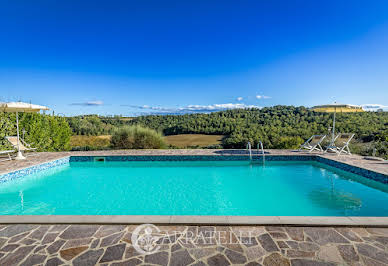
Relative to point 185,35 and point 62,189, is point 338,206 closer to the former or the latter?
point 62,189

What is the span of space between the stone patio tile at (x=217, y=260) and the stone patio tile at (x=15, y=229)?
209 cm

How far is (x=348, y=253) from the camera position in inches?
74.0

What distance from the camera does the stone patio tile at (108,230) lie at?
2240 mm

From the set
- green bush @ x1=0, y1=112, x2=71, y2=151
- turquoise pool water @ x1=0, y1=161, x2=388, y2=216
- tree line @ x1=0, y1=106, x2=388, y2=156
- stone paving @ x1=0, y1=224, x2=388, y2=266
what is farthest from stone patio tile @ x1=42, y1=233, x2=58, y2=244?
tree line @ x1=0, y1=106, x2=388, y2=156

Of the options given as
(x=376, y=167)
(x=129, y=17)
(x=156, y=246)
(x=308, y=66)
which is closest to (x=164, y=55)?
(x=129, y=17)

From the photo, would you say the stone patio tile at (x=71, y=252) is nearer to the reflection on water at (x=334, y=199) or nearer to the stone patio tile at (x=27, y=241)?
the stone patio tile at (x=27, y=241)

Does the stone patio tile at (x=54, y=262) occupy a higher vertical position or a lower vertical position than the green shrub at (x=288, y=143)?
lower

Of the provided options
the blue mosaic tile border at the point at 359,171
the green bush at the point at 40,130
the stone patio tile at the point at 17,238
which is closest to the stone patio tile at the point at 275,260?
the stone patio tile at the point at 17,238

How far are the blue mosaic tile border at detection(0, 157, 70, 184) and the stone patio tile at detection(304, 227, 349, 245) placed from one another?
6.64m

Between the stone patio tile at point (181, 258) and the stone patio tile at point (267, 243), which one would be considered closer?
the stone patio tile at point (181, 258)

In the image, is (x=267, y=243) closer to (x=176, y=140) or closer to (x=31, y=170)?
(x=31, y=170)

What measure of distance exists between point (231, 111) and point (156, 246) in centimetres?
2354

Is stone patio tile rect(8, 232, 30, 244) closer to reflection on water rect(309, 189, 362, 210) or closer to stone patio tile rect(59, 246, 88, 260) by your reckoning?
stone patio tile rect(59, 246, 88, 260)

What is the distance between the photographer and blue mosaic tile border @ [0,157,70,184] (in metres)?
5.24
